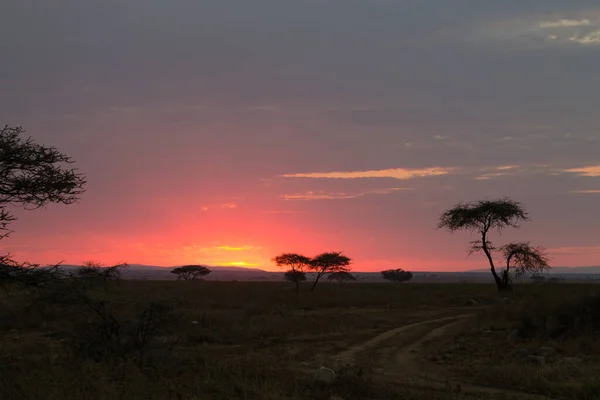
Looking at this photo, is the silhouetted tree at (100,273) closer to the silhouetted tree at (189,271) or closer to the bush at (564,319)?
the bush at (564,319)

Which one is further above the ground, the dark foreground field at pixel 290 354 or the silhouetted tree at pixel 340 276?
the silhouetted tree at pixel 340 276

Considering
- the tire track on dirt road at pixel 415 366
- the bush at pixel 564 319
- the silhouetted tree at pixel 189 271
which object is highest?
the silhouetted tree at pixel 189 271

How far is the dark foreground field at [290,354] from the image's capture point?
9.75 meters

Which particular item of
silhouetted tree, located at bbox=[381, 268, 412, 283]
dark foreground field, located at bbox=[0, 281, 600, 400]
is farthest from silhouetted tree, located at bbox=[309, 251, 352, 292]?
silhouetted tree, located at bbox=[381, 268, 412, 283]

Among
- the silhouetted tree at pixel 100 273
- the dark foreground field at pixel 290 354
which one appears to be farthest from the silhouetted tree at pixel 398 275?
the silhouetted tree at pixel 100 273

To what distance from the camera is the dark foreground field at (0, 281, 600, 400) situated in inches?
384

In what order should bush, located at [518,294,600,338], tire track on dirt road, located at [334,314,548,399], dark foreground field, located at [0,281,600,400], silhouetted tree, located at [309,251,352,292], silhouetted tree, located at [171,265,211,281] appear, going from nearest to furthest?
dark foreground field, located at [0,281,600,400] → tire track on dirt road, located at [334,314,548,399] → bush, located at [518,294,600,338] → silhouetted tree, located at [309,251,352,292] → silhouetted tree, located at [171,265,211,281]

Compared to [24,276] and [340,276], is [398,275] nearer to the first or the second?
[340,276]

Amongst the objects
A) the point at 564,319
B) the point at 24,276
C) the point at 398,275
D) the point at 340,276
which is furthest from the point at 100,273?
the point at 398,275

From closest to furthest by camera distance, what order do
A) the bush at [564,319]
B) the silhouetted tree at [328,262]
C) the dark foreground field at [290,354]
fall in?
the dark foreground field at [290,354] < the bush at [564,319] < the silhouetted tree at [328,262]

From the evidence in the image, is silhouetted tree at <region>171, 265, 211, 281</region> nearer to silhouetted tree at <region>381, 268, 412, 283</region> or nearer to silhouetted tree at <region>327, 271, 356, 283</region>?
silhouetted tree at <region>327, 271, 356, 283</region>

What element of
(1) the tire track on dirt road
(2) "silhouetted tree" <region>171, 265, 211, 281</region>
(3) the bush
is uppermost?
(2) "silhouetted tree" <region>171, 265, 211, 281</region>

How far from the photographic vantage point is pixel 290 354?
1734 cm

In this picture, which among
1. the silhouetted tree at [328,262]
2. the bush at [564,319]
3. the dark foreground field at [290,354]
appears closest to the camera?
the dark foreground field at [290,354]
